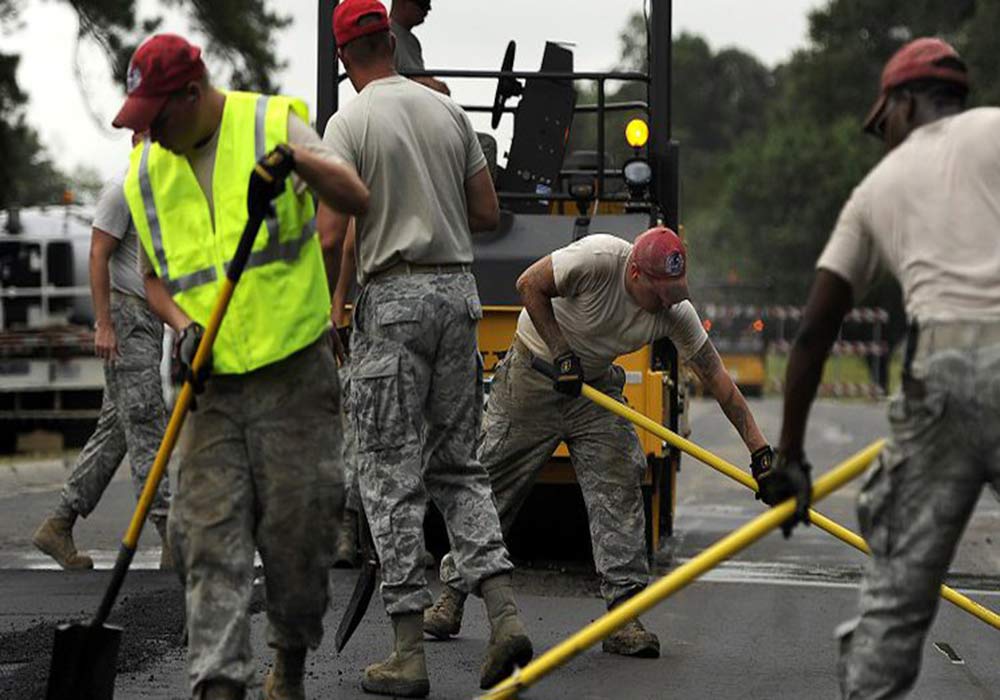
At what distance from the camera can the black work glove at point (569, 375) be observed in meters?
7.65

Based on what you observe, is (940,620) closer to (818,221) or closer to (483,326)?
(483,326)

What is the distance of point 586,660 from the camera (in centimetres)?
745

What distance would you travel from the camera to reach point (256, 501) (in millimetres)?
5453

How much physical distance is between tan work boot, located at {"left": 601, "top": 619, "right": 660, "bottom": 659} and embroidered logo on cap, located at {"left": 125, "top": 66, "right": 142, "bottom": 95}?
3092 mm

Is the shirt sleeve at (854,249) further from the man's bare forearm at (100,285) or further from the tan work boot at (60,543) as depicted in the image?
the tan work boot at (60,543)

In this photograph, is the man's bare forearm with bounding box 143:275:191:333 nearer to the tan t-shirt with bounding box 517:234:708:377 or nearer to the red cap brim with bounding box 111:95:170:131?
the red cap brim with bounding box 111:95:170:131

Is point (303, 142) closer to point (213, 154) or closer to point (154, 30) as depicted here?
point (213, 154)

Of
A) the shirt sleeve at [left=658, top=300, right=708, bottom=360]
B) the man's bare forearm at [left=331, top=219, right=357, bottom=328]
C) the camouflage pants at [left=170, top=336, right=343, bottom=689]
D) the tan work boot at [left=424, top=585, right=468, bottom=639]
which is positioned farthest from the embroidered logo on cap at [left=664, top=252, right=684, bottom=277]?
the camouflage pants at [left=170, top=336, right=343, bottom=689]

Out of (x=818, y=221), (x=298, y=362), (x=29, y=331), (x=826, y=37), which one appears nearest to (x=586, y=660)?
(x=298, y=362)

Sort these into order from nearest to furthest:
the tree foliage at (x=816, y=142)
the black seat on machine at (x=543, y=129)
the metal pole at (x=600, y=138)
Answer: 1. the metal pole at (x=600, y=138)
2. the black seat on machine at (x=543, y=129)
3. the tree foliage at (x=816, y=142)

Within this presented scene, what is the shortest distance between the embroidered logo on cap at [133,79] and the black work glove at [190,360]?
24.7 inches

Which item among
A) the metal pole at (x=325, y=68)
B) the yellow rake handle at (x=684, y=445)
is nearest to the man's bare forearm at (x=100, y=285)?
the metal pole at (x=325, y=68)

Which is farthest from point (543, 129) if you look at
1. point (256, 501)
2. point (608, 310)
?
point (256, 501)

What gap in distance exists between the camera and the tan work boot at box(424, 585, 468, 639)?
7672mm
